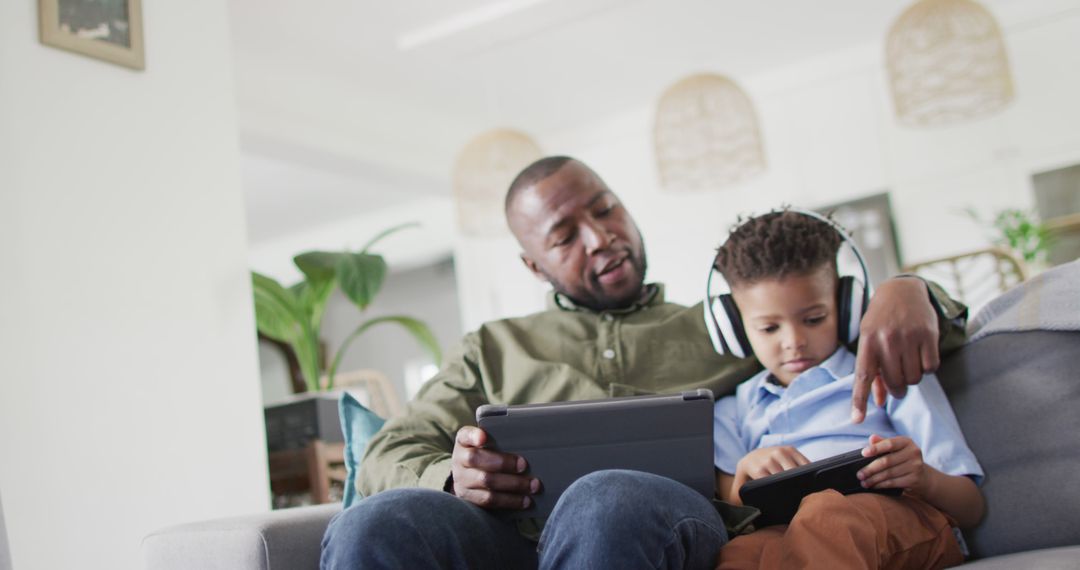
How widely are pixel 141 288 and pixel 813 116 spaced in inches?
169

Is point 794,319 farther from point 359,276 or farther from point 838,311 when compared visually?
point 359,276

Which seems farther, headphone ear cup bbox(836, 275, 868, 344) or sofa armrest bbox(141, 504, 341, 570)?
headphone ear cup bbox(836, 275, 868, 344)

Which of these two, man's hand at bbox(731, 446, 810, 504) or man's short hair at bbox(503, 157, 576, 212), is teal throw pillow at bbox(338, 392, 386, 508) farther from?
man's hand at bbox(731, 446, 810, 504)

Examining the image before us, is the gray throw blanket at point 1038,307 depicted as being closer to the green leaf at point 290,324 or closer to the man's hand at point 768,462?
the man's hand at point 768,462

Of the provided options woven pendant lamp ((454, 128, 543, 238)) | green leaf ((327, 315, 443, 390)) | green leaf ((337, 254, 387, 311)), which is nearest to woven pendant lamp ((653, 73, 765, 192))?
woven pendant lamp ((454, 128, 543, 238))

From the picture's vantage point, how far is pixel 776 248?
4.60 feet

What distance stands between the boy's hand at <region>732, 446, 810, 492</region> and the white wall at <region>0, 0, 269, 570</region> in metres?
1.38

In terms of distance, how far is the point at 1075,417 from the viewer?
1.25 metres

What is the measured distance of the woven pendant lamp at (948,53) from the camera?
3510 millimetres

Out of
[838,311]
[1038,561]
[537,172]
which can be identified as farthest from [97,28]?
[1038,561]

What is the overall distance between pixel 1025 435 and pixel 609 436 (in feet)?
1.92

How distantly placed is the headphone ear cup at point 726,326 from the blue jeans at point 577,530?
397 mm

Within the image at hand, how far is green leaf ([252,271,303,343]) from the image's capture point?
10.5ft

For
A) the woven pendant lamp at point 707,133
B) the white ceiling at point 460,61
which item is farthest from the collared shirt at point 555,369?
the white ceiling at point 460,61
